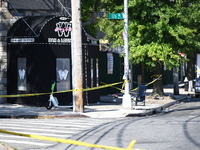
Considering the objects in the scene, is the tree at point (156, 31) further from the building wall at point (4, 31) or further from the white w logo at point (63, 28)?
the building wall at point (4, 31)

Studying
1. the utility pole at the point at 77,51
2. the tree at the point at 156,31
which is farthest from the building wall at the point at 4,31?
the tree at the point at 156,31

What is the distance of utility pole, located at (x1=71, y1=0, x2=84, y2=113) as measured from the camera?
67.7 ft

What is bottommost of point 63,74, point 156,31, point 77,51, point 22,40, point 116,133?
point 116,133

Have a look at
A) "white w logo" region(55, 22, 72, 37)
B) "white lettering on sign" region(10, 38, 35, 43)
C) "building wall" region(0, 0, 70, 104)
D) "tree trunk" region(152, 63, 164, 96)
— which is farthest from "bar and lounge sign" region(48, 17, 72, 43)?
"tree trunk" region(152, 63, 164, 96)

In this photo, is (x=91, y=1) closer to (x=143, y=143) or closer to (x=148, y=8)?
(x=148, y=8)

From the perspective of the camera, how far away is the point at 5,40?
2555cm

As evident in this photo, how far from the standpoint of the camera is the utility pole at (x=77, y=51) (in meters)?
20.6

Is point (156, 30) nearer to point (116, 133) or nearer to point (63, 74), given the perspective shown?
point (63, 74)

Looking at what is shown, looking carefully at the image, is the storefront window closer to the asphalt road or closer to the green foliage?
the green foliage

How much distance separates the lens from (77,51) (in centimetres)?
2066

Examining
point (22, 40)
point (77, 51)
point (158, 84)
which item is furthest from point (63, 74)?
point (158, 84)

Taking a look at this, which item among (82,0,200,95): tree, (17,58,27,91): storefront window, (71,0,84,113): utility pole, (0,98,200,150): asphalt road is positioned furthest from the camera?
(82,0,200,95): tree

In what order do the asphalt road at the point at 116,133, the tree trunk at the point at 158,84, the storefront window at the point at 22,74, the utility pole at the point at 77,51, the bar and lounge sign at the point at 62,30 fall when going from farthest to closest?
the tree trunk at the point at 158,84 < the storefront window at the point at 22,74 < the bar and lounge sign at the point at 62,30 < the utility pole at the point at 77,51 < the asphalt road at the point at 116,133

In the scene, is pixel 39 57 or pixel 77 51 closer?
pixel 77 51
